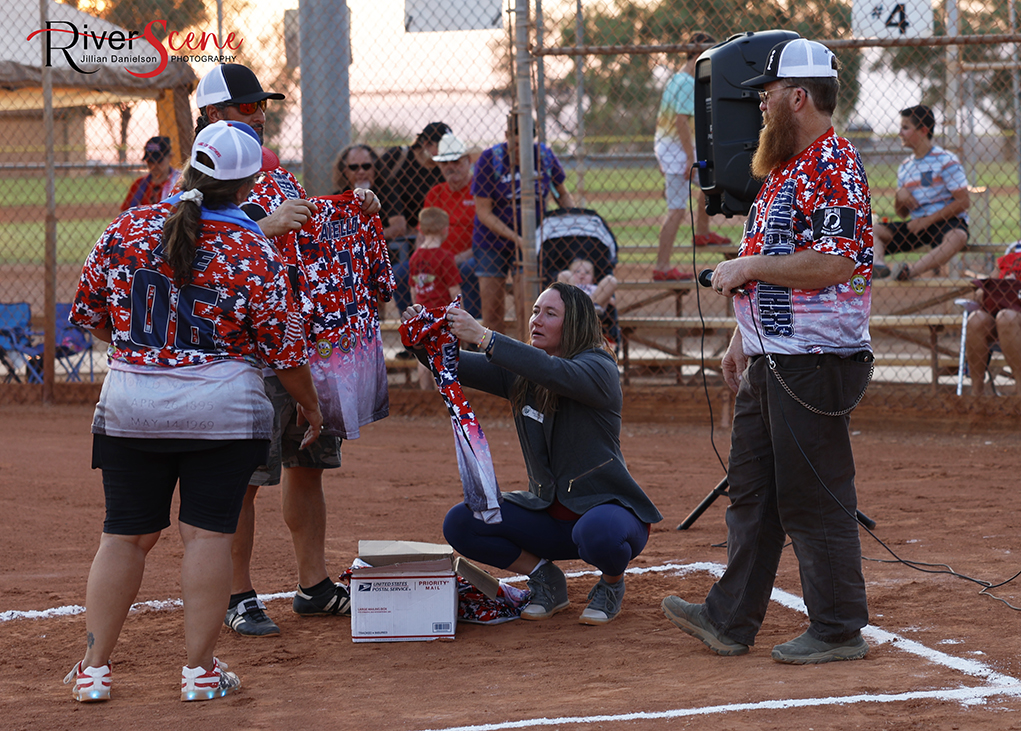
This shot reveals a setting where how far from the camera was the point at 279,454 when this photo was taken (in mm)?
4324

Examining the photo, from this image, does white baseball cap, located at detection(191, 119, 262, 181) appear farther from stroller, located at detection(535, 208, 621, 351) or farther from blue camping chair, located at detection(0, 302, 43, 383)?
blue camping chair, located at detection(0, 302, 43, 383)

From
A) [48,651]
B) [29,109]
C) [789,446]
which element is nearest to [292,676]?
[48,651]

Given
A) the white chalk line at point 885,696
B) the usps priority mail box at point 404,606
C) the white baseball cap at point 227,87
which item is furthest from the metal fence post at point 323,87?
the white chalk line at point 885,696

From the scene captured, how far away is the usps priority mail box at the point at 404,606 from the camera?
14.2 feet

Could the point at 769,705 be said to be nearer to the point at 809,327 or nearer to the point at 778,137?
the point at 809,327

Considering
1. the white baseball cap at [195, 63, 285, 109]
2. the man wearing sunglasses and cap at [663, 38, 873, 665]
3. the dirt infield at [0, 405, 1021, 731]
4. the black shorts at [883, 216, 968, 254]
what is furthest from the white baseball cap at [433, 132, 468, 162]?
the man wearing sunglasses and cap at [663, 38, 873, 665]

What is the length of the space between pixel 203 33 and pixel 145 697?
8559 millimetres

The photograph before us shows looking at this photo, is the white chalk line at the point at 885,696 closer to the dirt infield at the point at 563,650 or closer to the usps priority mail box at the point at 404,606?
the dirt infield at the point at 563,650

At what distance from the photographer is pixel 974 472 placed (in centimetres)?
721

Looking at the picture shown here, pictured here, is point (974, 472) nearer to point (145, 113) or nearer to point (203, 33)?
point (203, 33)

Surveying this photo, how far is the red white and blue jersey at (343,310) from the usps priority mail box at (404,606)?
607 mm

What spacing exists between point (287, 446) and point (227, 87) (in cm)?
144

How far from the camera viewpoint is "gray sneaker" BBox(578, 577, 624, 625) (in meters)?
4.45

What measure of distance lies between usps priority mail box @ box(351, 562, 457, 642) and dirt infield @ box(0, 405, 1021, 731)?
0.23 feet
